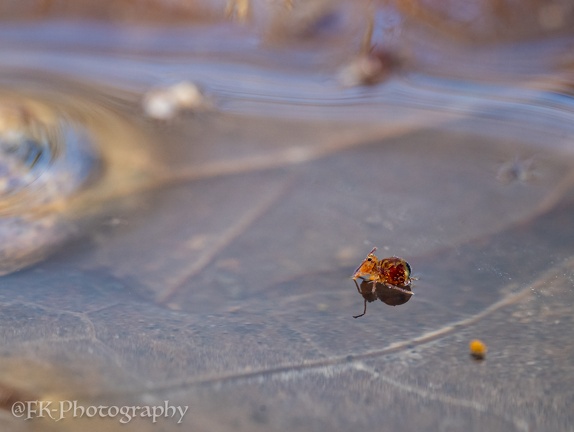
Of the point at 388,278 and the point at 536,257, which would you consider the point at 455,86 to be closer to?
the point at 536,257

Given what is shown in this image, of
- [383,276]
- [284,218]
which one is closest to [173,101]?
[284,218]

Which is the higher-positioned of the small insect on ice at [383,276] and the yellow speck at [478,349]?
the small insect on ice at [383,276]

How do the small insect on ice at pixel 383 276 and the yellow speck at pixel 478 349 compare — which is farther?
the small insect on ice at pixel 383 276

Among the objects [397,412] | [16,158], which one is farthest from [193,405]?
[16,158]

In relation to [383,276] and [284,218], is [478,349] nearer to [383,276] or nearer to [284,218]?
[383,276]

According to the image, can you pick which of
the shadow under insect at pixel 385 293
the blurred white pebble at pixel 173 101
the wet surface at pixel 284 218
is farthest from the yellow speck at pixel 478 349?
the blurred white pebble at pixel 173 101

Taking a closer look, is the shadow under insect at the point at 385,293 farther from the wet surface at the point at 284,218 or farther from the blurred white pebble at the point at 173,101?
the blurred white pebble at the point at 173,101
